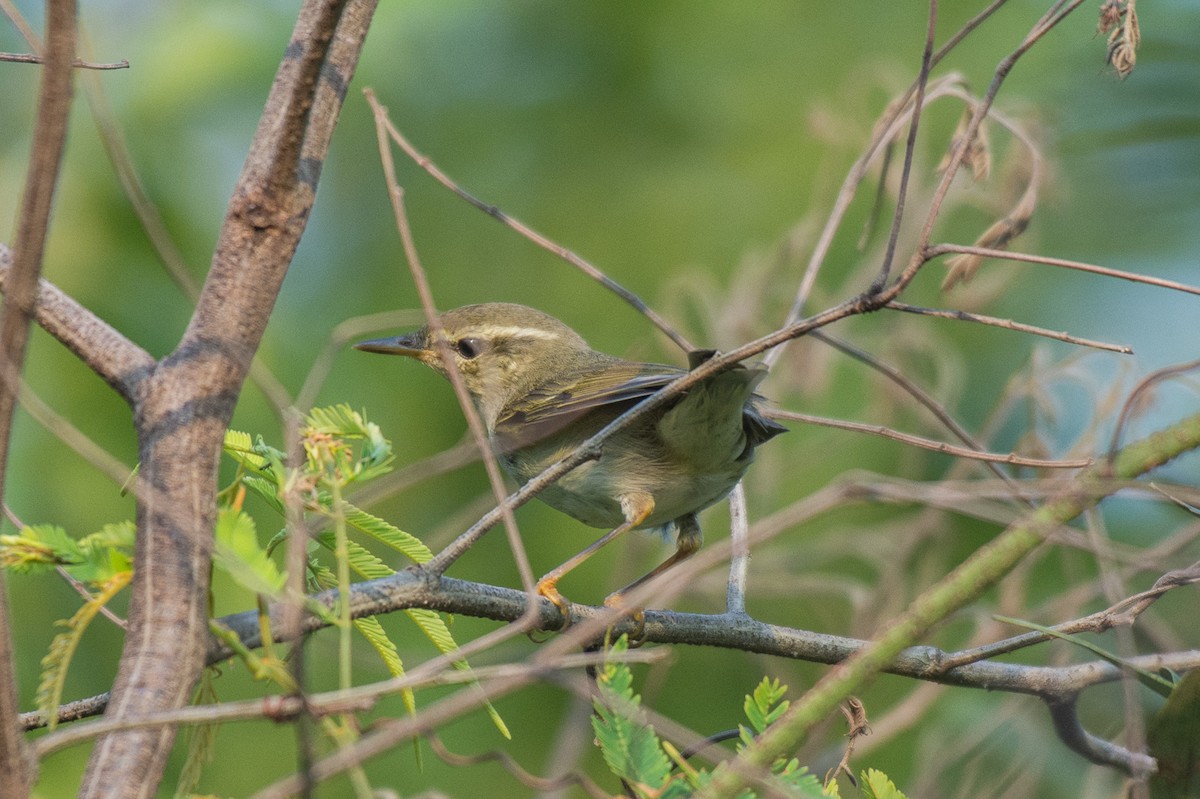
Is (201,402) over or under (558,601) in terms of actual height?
under

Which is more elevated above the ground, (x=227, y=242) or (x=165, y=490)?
(x=227, y=242)

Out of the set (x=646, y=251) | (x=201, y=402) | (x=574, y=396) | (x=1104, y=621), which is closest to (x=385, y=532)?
(x=201, y=402)

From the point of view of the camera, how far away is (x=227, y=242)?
5.31 feet

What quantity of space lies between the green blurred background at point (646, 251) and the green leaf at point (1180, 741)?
0.57 metres

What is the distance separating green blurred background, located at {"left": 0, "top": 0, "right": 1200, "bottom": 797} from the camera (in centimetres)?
421

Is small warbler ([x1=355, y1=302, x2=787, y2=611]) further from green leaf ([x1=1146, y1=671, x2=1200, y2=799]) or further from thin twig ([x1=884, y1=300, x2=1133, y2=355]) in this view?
green leaf ([x1=1146, y1=671, x2=1200, y2=799])

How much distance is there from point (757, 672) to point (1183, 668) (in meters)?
2.92

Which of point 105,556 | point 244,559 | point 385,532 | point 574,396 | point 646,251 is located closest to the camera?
point 244,559

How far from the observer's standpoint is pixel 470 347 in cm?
412

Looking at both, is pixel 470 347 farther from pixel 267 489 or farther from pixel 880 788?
pixel 880 788

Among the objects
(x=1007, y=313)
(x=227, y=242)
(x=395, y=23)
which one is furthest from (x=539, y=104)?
(x=227, y=242)

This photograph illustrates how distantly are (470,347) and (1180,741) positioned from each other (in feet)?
9.25

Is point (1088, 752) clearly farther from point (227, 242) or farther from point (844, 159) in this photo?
point (844, 159)

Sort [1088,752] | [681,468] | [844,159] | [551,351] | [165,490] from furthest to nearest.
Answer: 1. [844,159]
2. [551,351]
3. [681,468]
4. [1088,752]
5. [165,490]
